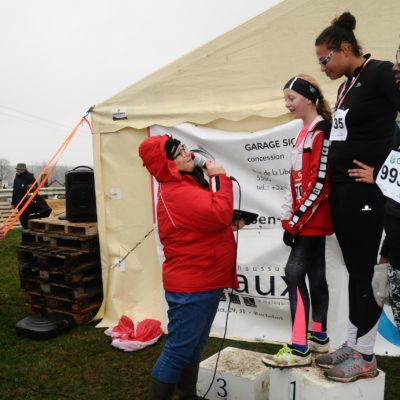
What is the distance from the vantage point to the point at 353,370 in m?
2.28

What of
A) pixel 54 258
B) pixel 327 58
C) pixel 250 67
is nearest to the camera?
pixel 327 58

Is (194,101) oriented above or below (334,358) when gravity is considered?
above

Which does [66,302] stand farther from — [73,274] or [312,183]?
[312,183]

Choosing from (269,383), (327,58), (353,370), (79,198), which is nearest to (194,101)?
(79,198)

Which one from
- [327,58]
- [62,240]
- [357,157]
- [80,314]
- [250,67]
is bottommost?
[80,314]

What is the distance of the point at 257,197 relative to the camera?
3.83 meters

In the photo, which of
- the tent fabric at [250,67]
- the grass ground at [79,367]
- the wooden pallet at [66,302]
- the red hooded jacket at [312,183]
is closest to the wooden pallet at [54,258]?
the wooden pallet at [66,302]

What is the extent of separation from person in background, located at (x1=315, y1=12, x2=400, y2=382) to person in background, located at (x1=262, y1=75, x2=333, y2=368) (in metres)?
0.10

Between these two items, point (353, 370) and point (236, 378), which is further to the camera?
point (236, 378)

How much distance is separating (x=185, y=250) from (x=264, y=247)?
5.69 ft

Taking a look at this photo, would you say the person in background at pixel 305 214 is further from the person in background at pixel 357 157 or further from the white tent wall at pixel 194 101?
the white tent wall at pixel 194 101

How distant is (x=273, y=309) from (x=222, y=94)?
76.5 inches

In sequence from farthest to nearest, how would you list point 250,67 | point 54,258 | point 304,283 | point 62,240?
point 62,240 < point 54,258 < point 250,67 < point 304,283

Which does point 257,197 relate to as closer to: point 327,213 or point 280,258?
point 280,258
